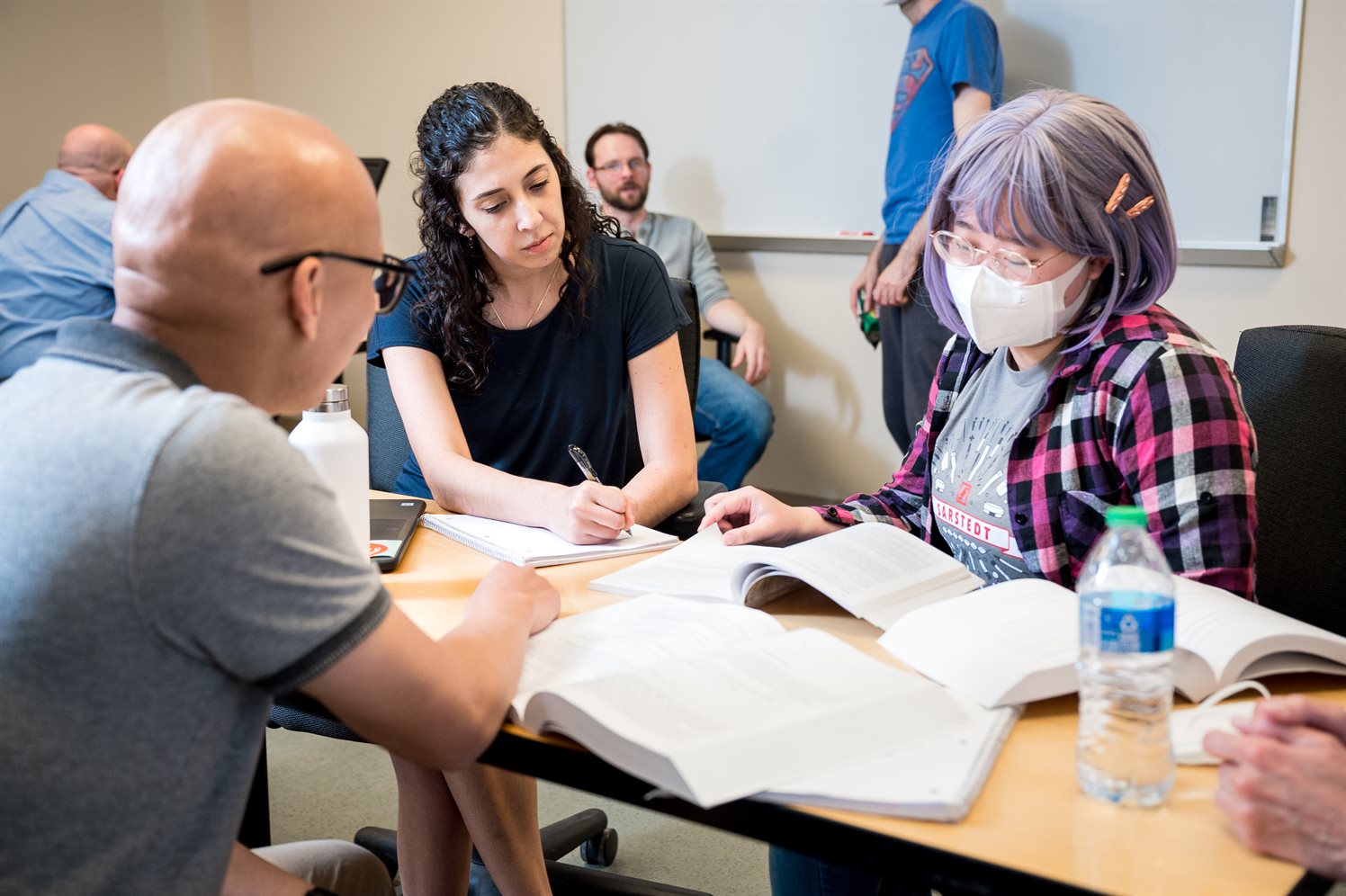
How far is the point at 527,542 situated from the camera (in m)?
1.44

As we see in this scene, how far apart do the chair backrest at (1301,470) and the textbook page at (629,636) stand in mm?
788

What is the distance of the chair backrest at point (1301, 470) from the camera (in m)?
1.46

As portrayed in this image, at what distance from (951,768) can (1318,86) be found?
2.74 metres

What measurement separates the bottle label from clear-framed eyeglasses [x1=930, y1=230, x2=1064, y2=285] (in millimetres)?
601

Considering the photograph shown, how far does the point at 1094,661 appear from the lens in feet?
2.75

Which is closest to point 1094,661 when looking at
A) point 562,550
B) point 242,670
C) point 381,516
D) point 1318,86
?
point 242,670

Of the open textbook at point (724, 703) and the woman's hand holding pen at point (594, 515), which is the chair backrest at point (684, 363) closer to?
the woman's hand holding pen at point (594, 515)

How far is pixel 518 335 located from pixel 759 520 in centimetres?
61

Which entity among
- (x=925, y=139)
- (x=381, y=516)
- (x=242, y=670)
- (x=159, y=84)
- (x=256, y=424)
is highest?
(x=159, y=84)

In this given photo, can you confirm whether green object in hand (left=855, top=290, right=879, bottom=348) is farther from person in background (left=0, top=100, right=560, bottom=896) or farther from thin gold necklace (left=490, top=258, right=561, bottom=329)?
person in background (left=0, top=100, right=560, bottom=896)

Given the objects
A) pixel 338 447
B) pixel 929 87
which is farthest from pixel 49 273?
pixel 929 87

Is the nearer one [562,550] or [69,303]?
[562,550]

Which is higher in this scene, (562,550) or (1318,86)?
(1318,86)

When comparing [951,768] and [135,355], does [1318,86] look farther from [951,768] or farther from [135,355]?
[135,355]
